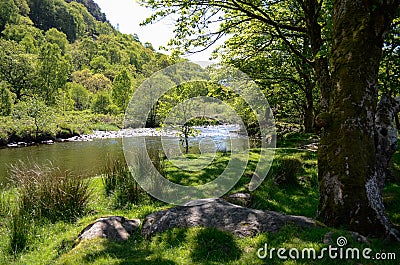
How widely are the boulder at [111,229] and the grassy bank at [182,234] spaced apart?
0.21 m

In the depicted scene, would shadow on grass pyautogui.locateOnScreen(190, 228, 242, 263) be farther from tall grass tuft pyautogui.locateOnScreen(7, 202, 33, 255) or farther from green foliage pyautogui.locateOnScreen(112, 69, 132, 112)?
green foliage pyautogui.locateOnScreen(112, 69, 132, 112)

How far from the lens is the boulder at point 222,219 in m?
4.12

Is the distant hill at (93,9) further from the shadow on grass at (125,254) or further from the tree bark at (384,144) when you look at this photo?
the tree bark at (384,144)

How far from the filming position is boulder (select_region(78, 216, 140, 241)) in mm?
4727

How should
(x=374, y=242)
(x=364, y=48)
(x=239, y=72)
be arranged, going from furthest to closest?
1. (x=239, y=72)
2. (x=364, y=48)
3. (x=374, y=242)

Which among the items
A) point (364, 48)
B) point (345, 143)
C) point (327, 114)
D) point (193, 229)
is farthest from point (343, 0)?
point (193, 229)

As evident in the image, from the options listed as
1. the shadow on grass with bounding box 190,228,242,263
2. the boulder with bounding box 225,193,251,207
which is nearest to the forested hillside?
the boulder with bounding box 225,193,251,207

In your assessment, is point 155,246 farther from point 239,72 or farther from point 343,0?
point 239,72

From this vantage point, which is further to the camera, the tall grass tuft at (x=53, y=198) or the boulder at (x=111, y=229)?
the tall grass tuft at (x=53, y=198)

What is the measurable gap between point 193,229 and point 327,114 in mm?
2710

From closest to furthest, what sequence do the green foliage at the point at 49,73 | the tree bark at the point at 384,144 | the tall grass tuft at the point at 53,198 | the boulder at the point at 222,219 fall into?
1. the boulder at the point at 222,219
2. the tree bark at the point at 384,144
3. the tall grass tuft at the point at 53,198
4. the green foliage at the point at 49,73

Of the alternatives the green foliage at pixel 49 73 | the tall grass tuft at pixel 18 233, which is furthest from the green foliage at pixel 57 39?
the tall grass tuft at pixel 18 233

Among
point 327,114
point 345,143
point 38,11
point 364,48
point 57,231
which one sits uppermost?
point 38,11

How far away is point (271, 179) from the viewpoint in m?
8.00
